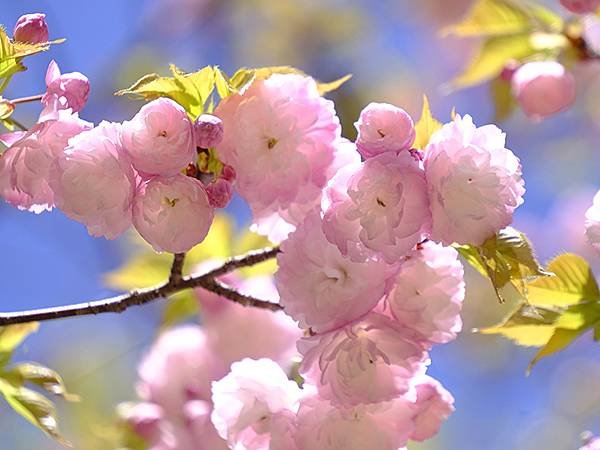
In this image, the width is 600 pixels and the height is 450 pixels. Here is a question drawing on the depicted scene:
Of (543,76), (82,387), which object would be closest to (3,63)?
(543,76)

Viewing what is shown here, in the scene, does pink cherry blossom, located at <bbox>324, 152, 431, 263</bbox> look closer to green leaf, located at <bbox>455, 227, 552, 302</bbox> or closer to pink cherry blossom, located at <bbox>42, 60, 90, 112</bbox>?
green leaf, located at <bbox>455, 227, 552, 302</bbox>

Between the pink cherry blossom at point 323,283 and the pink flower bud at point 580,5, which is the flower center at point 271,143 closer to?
the pink cherry blossom at point 323,283

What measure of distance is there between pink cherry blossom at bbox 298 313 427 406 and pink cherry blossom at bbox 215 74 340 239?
15 centimetres

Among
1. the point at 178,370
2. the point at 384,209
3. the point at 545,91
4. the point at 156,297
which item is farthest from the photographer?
the point at 178,370

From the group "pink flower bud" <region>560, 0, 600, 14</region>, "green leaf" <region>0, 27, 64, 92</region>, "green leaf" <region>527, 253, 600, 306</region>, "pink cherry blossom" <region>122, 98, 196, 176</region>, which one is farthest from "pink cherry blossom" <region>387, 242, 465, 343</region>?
"pink flower bud" <region>560, 0, 600, 14</region>

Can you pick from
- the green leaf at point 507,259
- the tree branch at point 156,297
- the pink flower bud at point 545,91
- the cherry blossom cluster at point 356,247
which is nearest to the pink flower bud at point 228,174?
the cherry blossom cluster at point 356,247

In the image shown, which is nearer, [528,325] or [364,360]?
[364,360]

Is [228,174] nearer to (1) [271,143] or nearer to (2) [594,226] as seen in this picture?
(1) [271,143]

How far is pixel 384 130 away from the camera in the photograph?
0.85 m

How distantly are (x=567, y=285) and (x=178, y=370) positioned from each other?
2.38 feet

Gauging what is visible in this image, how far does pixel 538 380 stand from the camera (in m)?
3.68

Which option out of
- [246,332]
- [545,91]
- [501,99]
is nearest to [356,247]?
[545,91]

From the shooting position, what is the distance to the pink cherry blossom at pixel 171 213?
0.88m

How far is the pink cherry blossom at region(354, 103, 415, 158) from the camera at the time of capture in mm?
848
